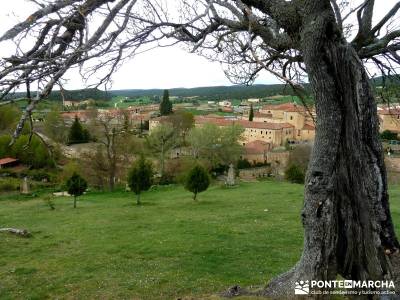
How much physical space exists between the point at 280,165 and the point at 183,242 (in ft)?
119

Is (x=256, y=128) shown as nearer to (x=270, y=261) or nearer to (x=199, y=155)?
(x=199, y=155)

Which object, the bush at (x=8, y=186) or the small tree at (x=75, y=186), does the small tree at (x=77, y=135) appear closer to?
the bush at (x=8, y=186)

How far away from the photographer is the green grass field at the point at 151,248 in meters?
7.70

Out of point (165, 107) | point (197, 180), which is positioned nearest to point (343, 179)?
point (197, 180)

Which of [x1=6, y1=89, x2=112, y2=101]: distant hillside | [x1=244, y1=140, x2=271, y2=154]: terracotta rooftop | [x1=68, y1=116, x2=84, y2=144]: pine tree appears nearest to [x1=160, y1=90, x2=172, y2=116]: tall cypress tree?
[x1=244, y1=140, x2=271, y2=154]: terracotta rooftop

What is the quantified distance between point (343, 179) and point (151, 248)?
7.42 m

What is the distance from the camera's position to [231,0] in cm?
454

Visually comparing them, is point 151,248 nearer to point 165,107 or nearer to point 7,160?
point 7,160

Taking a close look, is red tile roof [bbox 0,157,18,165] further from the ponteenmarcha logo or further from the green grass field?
the ponteenmarcha logo

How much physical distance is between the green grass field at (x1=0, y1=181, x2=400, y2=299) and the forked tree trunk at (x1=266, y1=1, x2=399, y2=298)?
2.03 metres

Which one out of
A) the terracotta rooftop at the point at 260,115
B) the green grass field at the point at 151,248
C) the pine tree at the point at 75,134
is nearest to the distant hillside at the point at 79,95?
the green grass field at the point at 151,248

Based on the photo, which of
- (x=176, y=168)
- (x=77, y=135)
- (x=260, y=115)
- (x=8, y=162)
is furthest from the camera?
(x=260, y=115)

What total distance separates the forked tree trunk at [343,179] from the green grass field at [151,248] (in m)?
2.03

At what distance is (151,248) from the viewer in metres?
10.5
